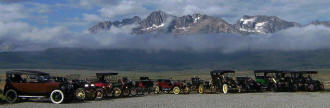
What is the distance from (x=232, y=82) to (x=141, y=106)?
Result: 14511 millimetres

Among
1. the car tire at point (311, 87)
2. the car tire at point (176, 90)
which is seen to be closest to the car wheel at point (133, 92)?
the car tire at point (176, 90)

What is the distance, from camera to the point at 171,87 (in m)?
38.0

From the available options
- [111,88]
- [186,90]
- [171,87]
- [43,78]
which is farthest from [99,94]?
[186,90]

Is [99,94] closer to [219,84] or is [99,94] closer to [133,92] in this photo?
[133,92]

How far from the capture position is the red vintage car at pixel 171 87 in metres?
37.6

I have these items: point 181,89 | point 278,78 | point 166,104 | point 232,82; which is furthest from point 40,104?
point 278,78

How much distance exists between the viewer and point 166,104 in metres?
26.4

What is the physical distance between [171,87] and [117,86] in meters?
5.43

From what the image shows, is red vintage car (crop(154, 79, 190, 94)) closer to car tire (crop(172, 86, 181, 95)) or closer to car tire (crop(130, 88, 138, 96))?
car tire (crop(172, 86, 181, 95))

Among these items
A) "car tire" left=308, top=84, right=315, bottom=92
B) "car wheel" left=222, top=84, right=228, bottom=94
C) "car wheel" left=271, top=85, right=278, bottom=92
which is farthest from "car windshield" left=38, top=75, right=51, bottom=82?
"car tire" left=308, top=84, right=315, bottom=92

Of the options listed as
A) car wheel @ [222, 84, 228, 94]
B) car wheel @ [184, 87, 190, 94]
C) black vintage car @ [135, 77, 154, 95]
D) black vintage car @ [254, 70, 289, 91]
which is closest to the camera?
car wheel @ [222, 84, 228, 94]

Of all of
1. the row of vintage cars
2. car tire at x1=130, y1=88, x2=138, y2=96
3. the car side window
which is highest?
the car side window

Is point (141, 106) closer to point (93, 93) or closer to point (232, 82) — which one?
point (93, 93)

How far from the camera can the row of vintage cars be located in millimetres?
26891
